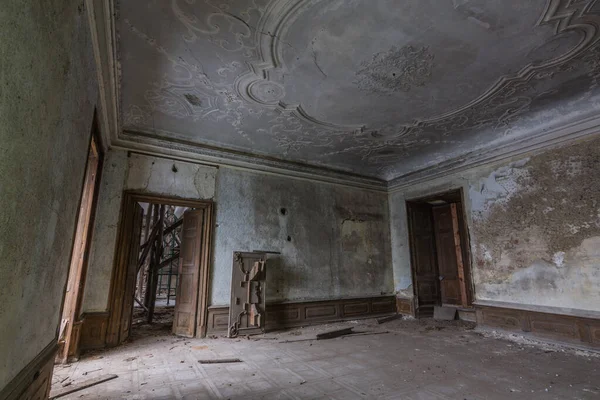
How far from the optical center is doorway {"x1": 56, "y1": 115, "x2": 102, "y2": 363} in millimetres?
3674

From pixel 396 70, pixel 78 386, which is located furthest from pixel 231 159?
pixel 78 386

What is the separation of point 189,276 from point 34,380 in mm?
3311

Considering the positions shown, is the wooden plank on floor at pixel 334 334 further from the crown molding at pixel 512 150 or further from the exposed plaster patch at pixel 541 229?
the crown molding at pixel 512 150

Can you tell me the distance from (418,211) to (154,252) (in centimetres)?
623

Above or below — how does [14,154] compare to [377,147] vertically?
below

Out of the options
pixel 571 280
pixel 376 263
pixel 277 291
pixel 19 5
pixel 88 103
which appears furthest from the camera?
pixel 376 263

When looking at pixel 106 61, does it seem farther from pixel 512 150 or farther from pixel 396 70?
pixel 512 150

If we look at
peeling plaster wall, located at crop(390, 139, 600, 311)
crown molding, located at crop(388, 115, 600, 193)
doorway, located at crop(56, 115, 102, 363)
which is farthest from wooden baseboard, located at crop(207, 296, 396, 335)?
crown molding, located at crop(388, 115, 600, 193)

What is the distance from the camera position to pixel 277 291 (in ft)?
18.8

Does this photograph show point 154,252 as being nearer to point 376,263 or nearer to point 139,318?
point 139,318

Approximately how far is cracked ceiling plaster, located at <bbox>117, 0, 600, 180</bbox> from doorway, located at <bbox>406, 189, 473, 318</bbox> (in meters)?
2.25

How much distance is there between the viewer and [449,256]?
7418 mm

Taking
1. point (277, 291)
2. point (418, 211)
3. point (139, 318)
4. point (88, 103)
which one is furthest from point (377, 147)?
point (139, 318)

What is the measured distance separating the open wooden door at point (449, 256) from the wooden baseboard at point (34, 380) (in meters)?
7.34
